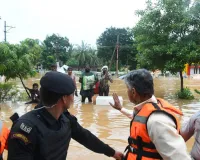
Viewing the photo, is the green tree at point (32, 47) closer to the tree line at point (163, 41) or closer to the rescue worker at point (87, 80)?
the tree line at point (163, 41)

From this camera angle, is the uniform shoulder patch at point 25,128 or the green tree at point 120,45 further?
the green tree at point 120,45

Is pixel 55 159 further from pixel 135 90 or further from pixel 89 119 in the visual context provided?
pixel 89 119

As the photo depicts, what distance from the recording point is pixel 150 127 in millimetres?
1925

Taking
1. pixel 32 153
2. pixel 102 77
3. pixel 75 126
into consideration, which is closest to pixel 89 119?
pixel 102 77

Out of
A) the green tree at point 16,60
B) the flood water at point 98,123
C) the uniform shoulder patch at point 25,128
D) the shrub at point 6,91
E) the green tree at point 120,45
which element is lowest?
the flood water at point 98,123

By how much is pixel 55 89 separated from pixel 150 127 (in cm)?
67

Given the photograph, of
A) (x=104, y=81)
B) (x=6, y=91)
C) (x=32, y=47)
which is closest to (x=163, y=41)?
(x=104, y=81)

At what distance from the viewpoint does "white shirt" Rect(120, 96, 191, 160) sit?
6.01ft

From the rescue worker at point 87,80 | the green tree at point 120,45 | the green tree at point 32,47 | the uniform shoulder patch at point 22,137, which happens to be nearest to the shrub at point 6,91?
the green tree at point 32,47

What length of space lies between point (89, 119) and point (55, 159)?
20.5 ft

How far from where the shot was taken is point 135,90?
2189mm

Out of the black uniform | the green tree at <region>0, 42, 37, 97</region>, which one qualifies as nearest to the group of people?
the green tree at <region>0, 42, 37, 97</region>

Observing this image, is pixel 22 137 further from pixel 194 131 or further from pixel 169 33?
pixel 169 33

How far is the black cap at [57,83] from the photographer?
183 cm
